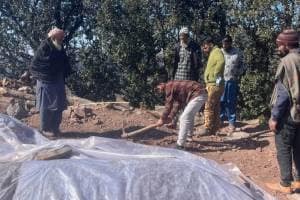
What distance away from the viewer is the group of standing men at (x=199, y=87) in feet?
21.1

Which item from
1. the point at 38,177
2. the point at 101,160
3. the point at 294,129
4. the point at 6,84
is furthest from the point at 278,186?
the point at 6,84

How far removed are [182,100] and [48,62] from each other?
202 centimetres

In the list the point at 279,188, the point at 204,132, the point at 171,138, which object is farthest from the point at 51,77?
the point at 279,188

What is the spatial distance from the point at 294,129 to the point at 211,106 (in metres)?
2.62

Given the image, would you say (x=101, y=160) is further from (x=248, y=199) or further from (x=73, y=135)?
(x=73, y=135)

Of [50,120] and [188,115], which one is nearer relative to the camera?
[188,115]

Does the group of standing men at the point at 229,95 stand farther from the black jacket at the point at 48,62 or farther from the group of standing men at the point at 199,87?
the black jacket at the point at 48,62

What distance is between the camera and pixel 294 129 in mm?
5117

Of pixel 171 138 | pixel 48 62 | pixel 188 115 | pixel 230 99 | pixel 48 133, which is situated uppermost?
pixel 48 62

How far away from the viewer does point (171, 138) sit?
791cm

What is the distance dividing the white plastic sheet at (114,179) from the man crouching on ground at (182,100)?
2478 mm

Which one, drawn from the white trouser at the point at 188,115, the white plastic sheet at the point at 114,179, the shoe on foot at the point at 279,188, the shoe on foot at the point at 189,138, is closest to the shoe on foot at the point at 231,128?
the shoe on foot at the point at 189,138

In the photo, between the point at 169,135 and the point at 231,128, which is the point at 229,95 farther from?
the point at 169,135

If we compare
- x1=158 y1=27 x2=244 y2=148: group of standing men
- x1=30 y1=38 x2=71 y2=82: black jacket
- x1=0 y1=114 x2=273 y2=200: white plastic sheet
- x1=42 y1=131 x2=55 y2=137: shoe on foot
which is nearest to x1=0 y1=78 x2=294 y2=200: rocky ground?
x1=42 y1=131 x2=55 y2=137: shoe on foot
